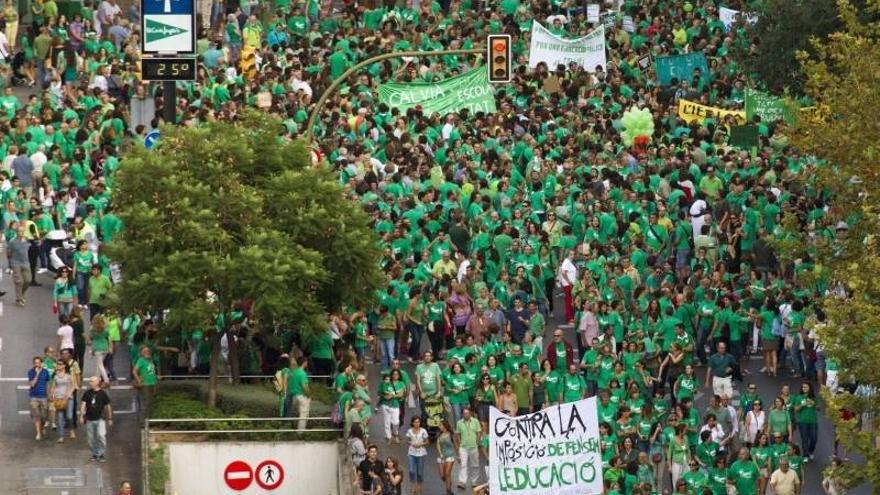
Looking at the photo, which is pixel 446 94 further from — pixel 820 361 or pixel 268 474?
pixel 268 474

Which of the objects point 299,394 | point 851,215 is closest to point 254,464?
point 299,394

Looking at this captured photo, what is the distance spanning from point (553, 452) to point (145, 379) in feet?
20.9

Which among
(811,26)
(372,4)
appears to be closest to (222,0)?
(372,4)

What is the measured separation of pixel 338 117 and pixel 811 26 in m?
8.93

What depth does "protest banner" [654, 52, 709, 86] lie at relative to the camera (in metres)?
61.1

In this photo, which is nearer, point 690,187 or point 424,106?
point 690,187

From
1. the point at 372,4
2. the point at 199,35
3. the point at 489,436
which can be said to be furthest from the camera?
the point at 372,4

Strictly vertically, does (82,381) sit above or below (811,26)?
below

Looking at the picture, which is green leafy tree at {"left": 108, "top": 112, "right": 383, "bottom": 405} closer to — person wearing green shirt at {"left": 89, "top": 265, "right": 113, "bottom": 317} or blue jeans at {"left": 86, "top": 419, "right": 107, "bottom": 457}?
blue jeans at {"left": 86, "top": 419, "right": 107, "bottom": 457}

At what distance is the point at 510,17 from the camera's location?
65.6 m

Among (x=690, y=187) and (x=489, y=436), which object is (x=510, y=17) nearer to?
(x=690, y=187)

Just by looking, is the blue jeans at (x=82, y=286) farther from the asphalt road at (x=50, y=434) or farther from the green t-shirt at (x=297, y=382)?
the green t-shirt at (x=297, y=382)

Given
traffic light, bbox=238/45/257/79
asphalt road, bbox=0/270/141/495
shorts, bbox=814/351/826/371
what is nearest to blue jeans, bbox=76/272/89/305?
asphalt road, bbox=0/270/141/495

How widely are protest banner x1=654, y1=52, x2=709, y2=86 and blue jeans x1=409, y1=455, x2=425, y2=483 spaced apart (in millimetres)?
19951
